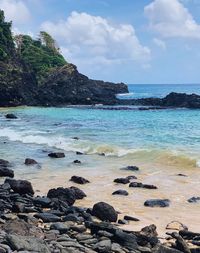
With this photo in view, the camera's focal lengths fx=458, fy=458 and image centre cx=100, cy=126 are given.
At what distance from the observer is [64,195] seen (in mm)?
14125

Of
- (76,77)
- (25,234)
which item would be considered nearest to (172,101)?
(76,77)

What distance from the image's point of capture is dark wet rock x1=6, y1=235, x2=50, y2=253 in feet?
27.8

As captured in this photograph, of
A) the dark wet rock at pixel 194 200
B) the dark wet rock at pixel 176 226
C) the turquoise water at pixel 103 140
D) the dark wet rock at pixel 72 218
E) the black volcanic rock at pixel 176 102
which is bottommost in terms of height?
the dark wet rock at pixel 176 226

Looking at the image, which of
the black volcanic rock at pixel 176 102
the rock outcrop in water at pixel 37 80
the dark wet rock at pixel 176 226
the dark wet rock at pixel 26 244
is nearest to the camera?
the dark wet rock at pixel 26 244

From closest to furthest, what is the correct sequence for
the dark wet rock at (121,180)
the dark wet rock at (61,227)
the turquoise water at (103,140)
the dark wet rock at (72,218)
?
the dark wet rock at (61,227) < the dark wet rock at (72,218) < the dark wet rock at (121,180) < the turquoise water at (103,140)

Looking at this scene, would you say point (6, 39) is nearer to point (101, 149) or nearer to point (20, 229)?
point (101, 149)

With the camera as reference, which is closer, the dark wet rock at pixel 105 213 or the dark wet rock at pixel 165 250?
the dark wet rock at pixel 165 250

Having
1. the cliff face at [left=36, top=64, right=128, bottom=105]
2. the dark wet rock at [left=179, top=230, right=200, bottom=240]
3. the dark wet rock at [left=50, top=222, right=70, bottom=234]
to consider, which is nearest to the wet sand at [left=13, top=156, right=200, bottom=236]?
the dark wet rock at [left=179, top=230, right=200, bottom=240]

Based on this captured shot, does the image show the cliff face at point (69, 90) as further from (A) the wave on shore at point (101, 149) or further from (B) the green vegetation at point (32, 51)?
(A) the wave on shore at point (101, 149)

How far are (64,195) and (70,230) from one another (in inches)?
127

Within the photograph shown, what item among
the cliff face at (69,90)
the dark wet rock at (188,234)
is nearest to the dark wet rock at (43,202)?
the dark wet rock at (188,234)

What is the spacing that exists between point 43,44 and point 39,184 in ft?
332

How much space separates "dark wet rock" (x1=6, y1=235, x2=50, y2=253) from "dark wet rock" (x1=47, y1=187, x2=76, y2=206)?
16.7 feet

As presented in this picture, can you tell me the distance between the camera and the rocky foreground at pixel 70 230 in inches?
366
